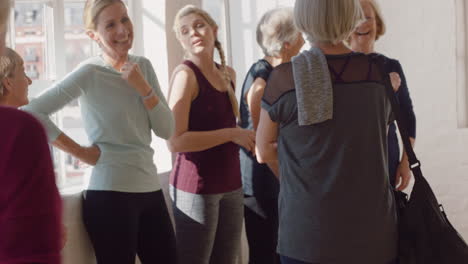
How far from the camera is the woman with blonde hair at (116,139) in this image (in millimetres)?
2182

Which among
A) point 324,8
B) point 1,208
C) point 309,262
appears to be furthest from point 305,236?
point 1,208

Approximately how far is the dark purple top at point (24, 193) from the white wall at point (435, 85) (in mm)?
3622

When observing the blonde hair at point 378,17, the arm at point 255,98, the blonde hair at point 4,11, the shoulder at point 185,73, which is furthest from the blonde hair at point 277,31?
the blonde hair at point 4,11

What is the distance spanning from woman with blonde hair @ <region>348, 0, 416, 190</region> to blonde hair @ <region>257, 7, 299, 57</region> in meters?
0.28

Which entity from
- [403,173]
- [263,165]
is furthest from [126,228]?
[403,173]

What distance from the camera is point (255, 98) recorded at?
2.67 meters

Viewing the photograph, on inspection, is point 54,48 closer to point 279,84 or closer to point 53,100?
point 53,100

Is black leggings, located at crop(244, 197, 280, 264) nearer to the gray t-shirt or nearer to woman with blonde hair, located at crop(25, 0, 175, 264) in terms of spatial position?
woman with blonde hair, located at crop(25, 0, 175, 264)

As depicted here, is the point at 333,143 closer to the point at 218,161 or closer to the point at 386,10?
the point at 218,161

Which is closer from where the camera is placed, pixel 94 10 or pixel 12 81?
pixel 12 81

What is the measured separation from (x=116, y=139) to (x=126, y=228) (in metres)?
0.32

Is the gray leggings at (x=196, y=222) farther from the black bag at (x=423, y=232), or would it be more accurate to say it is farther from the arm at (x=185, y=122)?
the black bag at (x=423, y=232)

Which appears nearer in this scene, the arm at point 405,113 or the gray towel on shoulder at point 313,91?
the gray towel on shoulder at point 313,91

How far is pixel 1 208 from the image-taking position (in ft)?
2.61
